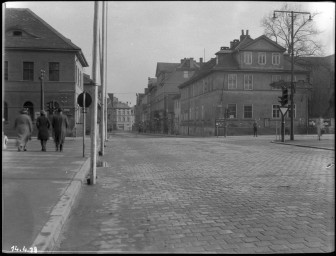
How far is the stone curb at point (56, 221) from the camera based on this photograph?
3896mm

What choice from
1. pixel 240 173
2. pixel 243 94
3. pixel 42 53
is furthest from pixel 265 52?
pixel 42 53

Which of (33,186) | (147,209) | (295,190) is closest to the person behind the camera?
(147,209)

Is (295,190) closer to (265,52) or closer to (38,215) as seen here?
(38,215)

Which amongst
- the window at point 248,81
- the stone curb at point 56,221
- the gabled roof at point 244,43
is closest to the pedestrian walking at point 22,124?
the stone curb at point 56,221

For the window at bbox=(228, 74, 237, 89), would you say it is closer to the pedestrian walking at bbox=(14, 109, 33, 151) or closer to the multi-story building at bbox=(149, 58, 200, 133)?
the multi-story building at bbox=(149, 58, 200, 133)

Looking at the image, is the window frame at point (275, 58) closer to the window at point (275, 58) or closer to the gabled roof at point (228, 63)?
the window at point (275, 58)

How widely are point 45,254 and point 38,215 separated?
1509mm

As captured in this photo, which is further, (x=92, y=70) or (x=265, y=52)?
(x=265, y=52)

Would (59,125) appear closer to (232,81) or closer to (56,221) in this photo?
(56,221)

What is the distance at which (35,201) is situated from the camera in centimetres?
594

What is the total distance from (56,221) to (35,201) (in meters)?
1.34

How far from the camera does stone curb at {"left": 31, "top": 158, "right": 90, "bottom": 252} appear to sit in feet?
12.8

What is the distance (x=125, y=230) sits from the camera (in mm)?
4863

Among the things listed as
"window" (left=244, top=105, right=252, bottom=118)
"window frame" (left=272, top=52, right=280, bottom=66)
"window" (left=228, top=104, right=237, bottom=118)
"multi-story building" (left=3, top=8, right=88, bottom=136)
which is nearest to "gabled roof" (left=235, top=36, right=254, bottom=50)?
"window frame" (left=272, top=52, right=280, bottom=66)
